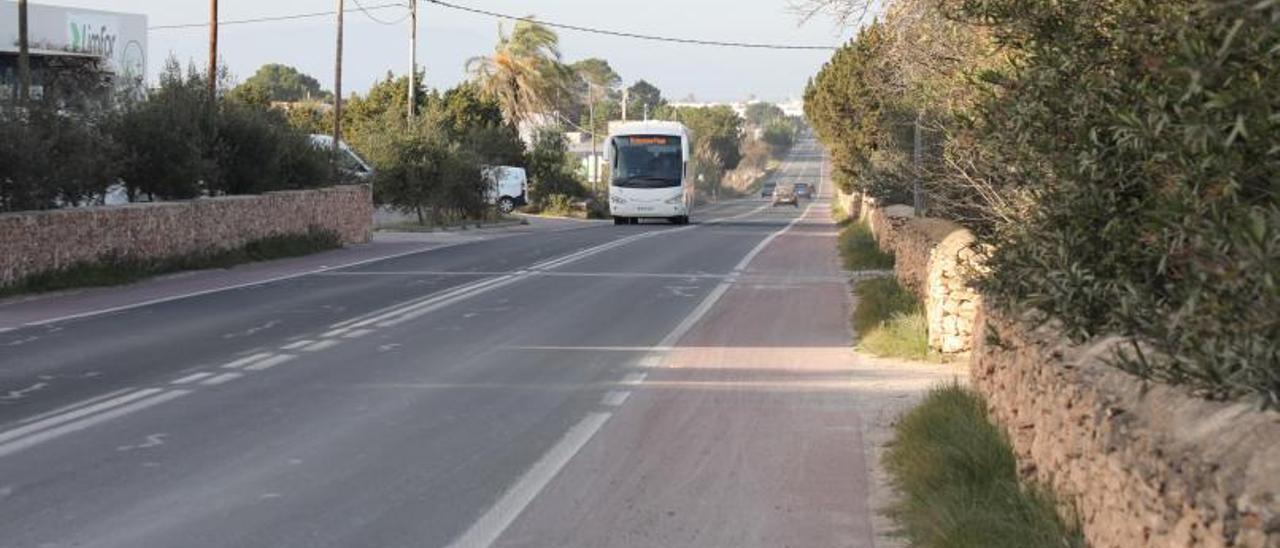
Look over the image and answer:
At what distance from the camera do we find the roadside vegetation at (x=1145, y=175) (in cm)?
517

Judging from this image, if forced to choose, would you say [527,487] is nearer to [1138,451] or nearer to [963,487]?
[963,487]

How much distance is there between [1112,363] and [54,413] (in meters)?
8.00

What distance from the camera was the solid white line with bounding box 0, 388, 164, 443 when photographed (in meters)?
10.3

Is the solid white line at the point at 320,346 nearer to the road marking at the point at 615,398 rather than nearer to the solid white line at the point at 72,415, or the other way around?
the solid white line at the point at 72,415

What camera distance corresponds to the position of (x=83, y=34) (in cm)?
4816

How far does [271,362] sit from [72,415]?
128 inches

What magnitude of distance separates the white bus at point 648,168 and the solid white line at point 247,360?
124 feet

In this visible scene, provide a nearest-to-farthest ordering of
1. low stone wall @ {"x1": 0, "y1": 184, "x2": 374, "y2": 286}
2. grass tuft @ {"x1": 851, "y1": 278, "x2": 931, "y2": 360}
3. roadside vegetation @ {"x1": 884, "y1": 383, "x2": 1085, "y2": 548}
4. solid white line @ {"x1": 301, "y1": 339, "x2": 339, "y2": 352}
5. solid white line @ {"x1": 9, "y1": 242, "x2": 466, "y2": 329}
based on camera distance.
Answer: roadside vegetation @ {"x1": 884, "y1": 383, "x2": 1085, "y2": 548}, grass tuft @ {"x1": 851, "y1": 278, "x2": 931, "y2": 360}, solid white line @ {"x1": 301, "y1": 339, "x2": 339, "y2": 352}, solid white line @ {"x1": 9, "y1": 242, "x2": 466, "y2": 329}, low stone wall @ {"x1": 0, "y1": 184, "x2": 374, "y2": 286}

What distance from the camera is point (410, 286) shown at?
2389cm

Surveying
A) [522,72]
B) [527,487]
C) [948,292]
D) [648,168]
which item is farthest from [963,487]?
[522,72]

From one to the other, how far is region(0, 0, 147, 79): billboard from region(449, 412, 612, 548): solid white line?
35670mm

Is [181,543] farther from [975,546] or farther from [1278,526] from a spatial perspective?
[1278,526]

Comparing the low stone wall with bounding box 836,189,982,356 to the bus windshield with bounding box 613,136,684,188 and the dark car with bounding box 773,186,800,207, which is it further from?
the dark car with bounding box 773,186,800,207

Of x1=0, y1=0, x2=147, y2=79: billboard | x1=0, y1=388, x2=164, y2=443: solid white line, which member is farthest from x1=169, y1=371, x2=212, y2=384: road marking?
x1=0, y1=0, x2=147, y2=79: billboard
